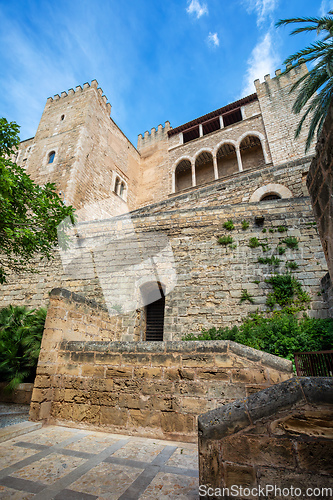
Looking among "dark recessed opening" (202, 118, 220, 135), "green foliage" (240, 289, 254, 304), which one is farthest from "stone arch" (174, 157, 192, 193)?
"green foliage" (240, 289, 254, 304)

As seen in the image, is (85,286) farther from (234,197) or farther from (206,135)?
(206,135)

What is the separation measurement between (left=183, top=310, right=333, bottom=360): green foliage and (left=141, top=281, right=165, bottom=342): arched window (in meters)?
1.51

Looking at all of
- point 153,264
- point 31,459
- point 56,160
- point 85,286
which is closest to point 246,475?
point 31,459

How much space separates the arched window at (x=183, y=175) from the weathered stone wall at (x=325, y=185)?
19792 mm

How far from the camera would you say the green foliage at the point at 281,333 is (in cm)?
507

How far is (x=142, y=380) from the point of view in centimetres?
346

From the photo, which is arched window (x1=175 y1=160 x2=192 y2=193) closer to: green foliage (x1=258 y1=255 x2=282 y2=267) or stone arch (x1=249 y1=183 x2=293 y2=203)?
stone arch (x1=249 y1=183 x2=293 y2=203)

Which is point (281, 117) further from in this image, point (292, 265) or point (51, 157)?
point (51, 157)

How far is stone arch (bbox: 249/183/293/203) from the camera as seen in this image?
984 centimetres

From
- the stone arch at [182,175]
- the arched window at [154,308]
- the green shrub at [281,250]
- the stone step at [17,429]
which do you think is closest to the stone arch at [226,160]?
the stone arch at [182,175]

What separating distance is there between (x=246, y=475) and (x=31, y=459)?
2.14m

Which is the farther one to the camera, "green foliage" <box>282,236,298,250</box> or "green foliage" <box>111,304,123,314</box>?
"green foliage" <box>111,304,123,314</box>

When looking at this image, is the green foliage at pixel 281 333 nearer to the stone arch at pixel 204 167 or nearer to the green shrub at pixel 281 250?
the green shrub at pixel 281 250

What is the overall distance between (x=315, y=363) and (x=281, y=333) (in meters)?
1.16
